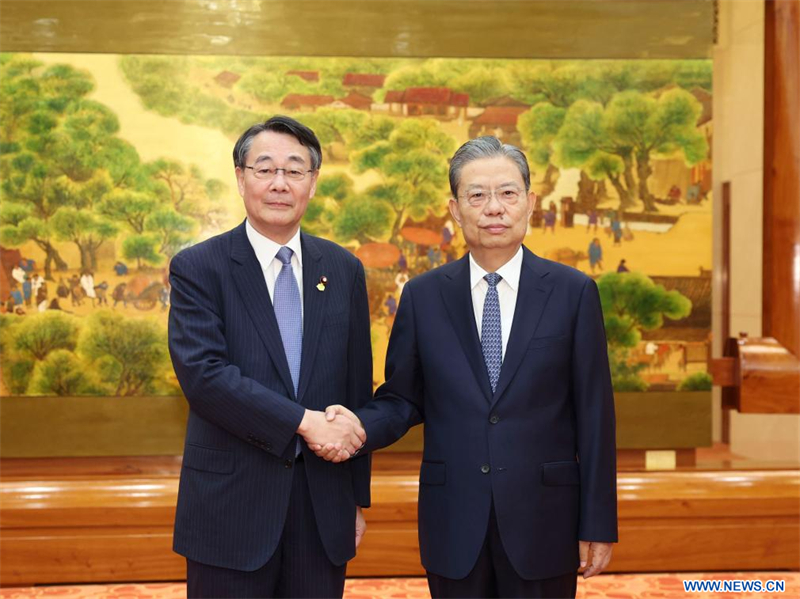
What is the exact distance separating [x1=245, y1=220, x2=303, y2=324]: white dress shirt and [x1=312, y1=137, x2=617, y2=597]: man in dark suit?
0.39m

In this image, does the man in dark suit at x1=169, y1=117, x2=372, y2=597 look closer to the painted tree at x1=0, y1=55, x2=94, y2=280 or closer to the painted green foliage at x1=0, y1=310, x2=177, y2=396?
the painted green foliage at x1=0, y1=310, x2=177, y2=396

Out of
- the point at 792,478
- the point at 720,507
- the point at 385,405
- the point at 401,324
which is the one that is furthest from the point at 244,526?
the point at 792,478

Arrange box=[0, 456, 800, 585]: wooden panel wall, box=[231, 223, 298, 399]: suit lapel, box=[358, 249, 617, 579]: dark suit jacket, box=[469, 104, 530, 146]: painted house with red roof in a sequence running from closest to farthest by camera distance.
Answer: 1. box=[358, 249, 617, 579]: dark suit jacket
2. box=[231, 223, 298, 399]: suit lapel
3. box=[0, 456, 800, 585]: wooden panel wall
4. box=[469, 104, 530, 146]: painted house with red roof

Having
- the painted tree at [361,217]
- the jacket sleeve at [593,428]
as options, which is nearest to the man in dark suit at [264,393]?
the jacket sleeve at [593,428]

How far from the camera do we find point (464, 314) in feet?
7.29

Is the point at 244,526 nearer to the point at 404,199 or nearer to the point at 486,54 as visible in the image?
the point at 404,199

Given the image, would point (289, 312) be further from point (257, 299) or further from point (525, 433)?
point (525, 433)

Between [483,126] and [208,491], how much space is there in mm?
2931

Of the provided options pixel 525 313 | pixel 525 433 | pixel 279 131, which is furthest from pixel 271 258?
pixel 525 433

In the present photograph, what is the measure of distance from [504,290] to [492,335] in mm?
137

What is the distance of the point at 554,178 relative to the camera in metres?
4.54

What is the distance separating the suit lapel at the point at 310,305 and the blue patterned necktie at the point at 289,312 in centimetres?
3

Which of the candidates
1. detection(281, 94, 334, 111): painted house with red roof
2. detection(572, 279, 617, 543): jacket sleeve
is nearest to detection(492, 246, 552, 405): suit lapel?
detection(572, 279, 617, 543): jacket sleeve

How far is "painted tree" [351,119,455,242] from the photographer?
4.50 metres
